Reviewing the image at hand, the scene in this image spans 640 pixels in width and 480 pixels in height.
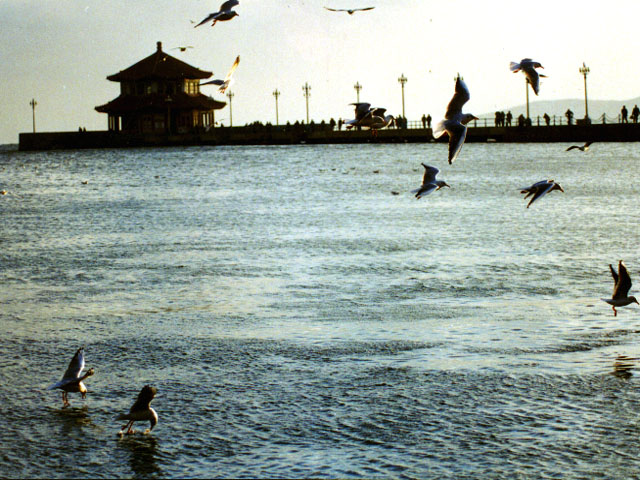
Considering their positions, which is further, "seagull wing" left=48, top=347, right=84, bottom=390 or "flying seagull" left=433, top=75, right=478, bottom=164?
"seagull wing" left=48, top=347, right=84, bottom=390

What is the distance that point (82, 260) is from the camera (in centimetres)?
1623

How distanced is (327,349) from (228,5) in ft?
10.3

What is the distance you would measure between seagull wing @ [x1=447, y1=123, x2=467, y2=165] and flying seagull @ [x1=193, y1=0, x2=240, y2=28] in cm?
216

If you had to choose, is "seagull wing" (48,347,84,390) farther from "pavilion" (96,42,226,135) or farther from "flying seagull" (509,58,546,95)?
"pavilion" (96,42,226,135)

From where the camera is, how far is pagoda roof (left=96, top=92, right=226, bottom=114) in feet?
341

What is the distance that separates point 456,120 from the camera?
23.2 ft

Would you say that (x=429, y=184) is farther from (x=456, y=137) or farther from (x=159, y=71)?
(x=159, y=71)

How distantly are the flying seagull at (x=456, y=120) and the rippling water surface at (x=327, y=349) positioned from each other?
197 centimetres

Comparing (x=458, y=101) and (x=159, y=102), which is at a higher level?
(x=159, y=102)

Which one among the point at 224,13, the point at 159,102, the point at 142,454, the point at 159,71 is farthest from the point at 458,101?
the point at 159,71

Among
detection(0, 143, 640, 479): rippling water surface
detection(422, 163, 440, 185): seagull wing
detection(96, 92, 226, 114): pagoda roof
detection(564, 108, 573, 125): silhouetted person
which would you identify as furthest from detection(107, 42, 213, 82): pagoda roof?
detection(422, 163, 440, 185): seagull wing

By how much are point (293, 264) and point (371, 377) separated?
6.88 metres

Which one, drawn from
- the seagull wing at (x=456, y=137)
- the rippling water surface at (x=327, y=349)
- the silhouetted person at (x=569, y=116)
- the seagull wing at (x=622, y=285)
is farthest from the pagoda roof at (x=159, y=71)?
the seagull wing at (x=456, y=137)

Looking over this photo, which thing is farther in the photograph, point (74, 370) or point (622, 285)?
point (622, 285)
